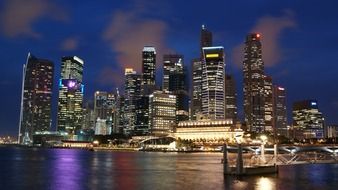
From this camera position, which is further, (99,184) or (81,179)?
(81,179)

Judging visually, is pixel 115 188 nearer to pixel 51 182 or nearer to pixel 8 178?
pixel 51 182

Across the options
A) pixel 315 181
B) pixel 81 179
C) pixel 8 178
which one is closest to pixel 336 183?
pixel 315 181

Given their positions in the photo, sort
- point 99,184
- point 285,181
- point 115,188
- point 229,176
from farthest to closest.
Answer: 1. point 229,176
2. point 285,181
3. point 99,184
4. point 115,188

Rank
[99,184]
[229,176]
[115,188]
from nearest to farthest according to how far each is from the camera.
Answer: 1. [115,188]
2. [99,184]
3. [229,176]

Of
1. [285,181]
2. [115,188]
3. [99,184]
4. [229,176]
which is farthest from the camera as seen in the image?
[229,176]

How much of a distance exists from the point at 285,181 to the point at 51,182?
107 ft

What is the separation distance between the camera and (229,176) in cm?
6725

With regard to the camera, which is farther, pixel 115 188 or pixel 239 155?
pixel 239 155

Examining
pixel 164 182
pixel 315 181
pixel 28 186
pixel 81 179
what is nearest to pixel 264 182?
pixel 315 181

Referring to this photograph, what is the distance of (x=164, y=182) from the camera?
61.6 metres

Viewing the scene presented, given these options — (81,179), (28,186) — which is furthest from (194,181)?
(28,186)

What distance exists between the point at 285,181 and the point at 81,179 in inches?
1165

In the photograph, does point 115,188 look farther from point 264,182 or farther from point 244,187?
point 264,182

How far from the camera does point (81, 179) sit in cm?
6594
